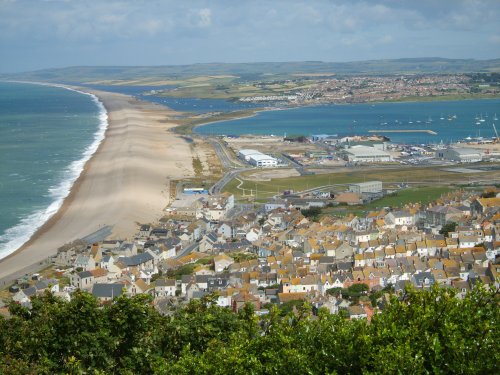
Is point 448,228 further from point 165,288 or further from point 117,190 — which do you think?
point 117,190

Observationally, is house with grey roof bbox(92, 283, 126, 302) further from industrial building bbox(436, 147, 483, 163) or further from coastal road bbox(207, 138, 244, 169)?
industrial building bbox(436, 147, 483, 163)

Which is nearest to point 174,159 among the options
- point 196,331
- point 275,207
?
point 275,207

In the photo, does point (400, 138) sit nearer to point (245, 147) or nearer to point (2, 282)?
point (245, 147)

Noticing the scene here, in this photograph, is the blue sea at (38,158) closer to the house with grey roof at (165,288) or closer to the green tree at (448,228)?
the house with grey roof at (165,288)

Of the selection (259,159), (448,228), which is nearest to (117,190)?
(259,159)

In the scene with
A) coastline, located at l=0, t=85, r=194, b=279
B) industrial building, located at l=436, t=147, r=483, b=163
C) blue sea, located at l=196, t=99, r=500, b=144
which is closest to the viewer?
coastline, located at l=0, t=85, r=194, b=279

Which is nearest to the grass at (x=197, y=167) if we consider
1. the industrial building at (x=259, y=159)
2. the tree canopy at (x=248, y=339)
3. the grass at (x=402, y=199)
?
the industrial building at (x=259, y=159)

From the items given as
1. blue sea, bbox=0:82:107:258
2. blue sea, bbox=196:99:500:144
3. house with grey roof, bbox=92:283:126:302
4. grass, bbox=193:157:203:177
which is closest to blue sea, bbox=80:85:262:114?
blue sea, bbox=196:99:500:144
